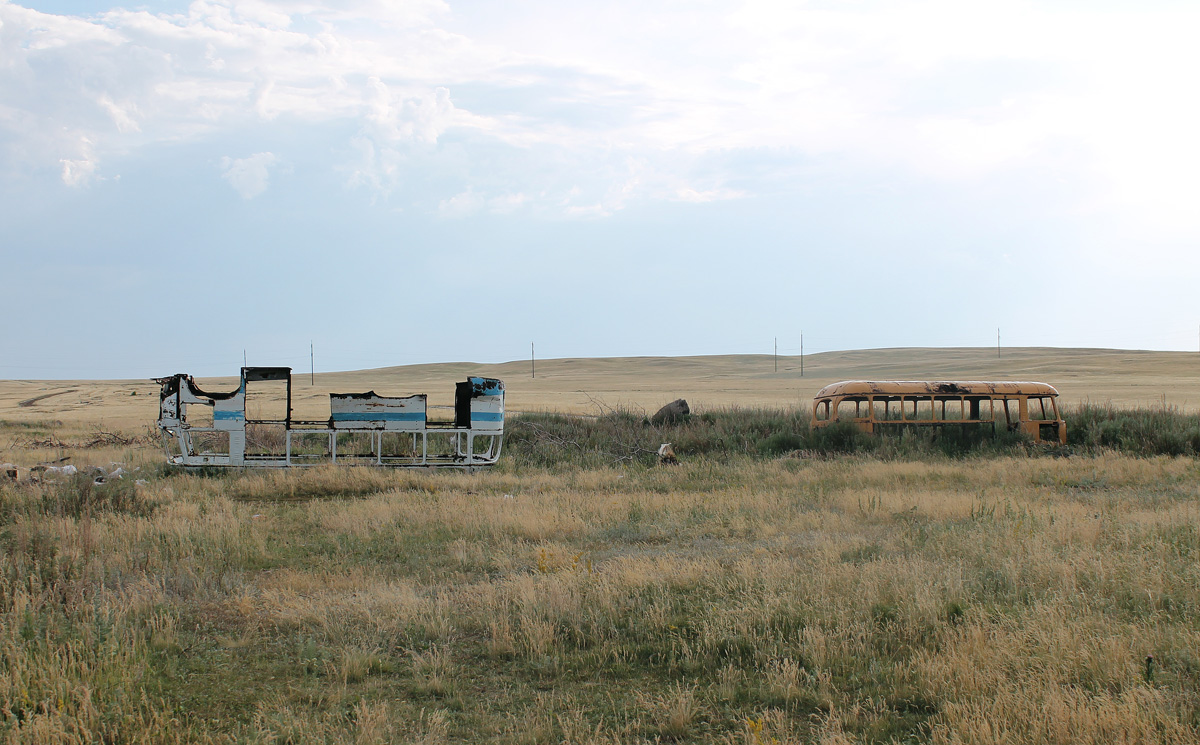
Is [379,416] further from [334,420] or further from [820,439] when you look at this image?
[820,439]

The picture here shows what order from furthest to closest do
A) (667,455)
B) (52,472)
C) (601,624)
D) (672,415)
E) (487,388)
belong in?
(672,415), (667,455), (487,388), (52,472), (601,624)

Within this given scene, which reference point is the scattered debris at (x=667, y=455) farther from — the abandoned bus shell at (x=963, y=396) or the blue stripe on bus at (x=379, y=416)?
the blue stripe on bus at (x=379, y=416)

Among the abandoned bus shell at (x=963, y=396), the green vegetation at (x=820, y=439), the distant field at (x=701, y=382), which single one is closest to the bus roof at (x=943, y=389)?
the abandoned bus shell at (x=963, y=396)

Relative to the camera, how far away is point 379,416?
15023 millimetres

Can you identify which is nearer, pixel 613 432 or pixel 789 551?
pixel 789 551

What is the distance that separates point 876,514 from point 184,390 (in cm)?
1188

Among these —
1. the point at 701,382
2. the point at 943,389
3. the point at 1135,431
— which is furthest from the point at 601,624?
the point at 701,382

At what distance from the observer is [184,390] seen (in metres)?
14.5

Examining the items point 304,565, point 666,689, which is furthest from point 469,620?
point 304,565

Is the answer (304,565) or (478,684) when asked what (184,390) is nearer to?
(304,565)

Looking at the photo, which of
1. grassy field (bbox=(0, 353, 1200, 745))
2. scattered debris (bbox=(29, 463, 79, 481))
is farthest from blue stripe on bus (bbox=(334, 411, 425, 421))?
scattered debris (bbox=(29, 463, 79, 481))

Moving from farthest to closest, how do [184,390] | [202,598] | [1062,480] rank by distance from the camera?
[184,390], [1062,480], [202,598]

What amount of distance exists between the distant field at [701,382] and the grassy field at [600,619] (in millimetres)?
18033

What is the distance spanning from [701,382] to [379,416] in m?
71.4
